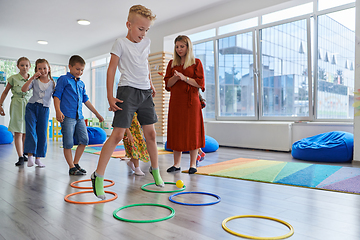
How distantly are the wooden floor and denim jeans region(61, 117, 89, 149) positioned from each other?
1.25ft

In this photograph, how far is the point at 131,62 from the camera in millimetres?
2049

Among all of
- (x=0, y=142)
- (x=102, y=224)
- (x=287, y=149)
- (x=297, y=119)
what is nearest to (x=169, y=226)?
(x=102, y=224)

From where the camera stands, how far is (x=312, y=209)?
1.76 meters

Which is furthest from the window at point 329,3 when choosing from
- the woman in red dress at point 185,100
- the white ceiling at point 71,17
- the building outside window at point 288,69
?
the woman in red dress at point 185,100

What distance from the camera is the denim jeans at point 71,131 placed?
2793 mm

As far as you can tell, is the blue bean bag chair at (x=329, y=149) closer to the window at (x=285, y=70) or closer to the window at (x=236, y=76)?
the window at (x=285, y=70)

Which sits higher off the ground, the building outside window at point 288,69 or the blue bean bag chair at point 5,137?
the building outside window at point 288,69

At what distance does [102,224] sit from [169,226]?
0.34m

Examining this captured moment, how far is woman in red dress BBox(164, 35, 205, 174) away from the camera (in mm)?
2898

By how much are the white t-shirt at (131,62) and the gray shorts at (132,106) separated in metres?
0.04

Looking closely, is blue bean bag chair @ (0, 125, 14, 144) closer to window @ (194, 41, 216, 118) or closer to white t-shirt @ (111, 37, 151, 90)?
window @ (194, 41, 216, 118)

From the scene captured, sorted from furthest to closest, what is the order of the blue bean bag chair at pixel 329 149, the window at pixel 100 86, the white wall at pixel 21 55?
the window at pixel 100 86 → the white wall at pixel 21 55 → the blue bean bag chair at pixel 329 149

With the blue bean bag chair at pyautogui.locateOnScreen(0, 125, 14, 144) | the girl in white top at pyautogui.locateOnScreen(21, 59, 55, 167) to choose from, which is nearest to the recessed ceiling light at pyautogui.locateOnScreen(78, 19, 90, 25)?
the blue bean bag chair at pyautogui.locateOnScreen(0, 125, 14, 144)

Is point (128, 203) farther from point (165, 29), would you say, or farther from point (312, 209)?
point (165, 29)
